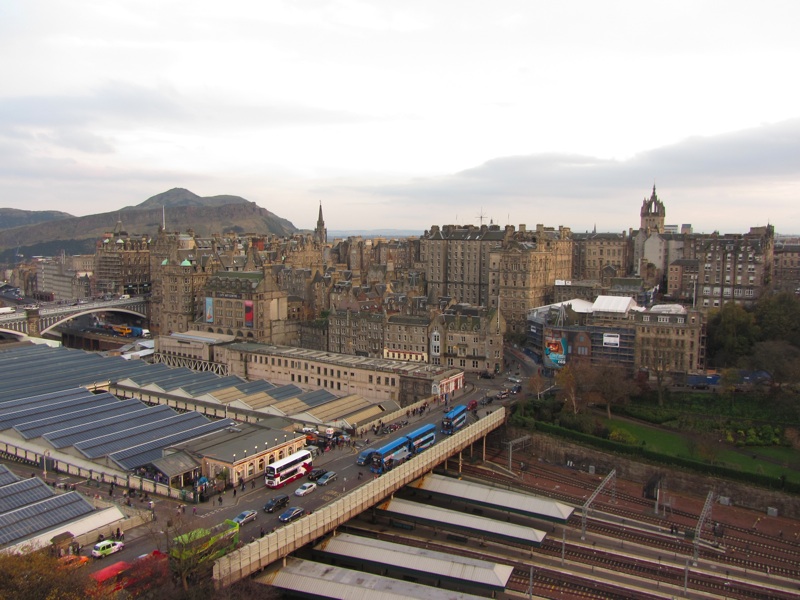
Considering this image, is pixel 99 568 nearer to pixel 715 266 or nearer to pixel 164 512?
pixel 164 512

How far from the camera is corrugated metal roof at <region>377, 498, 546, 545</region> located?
54.2 metres

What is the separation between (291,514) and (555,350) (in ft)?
185

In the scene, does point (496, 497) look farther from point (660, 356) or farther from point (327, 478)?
point (660, 356)

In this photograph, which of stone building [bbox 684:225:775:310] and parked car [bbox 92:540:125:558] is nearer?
parked car [bbox 92:540:125:558]

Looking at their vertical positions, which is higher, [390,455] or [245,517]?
[390,455]

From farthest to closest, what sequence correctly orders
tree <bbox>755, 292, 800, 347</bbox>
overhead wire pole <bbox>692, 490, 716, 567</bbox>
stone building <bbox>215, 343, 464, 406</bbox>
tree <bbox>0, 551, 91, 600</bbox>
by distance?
stone building <bbox>215, 343, 464, 406</bbox> < tree <bbox>755, 292, 800, 347</bbox> < overhead wire pole <bbox>692, 490, 716, 567</bbox> < tree <bbox>0, 551, 91, 600</bbox>

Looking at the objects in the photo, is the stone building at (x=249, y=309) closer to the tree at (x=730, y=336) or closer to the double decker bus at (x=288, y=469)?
the double decker bus at (x=288, y=469)

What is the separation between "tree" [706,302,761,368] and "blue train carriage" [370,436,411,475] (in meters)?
46.1

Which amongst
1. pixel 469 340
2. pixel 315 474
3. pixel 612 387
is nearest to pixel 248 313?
pixel 469 340

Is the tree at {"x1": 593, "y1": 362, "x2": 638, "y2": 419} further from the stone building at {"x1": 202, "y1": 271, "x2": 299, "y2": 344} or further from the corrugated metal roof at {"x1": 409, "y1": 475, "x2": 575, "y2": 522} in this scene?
the stone building at {"x1": 202, "y1": 271, "x2": 299, "y2": 344}

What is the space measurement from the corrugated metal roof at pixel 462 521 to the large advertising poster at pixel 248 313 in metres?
66.2

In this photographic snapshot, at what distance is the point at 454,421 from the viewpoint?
71.2 m

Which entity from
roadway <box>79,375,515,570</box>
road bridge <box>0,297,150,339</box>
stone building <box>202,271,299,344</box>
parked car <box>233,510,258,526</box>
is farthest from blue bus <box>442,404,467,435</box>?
road bridge <box>0,297,150,339</box>

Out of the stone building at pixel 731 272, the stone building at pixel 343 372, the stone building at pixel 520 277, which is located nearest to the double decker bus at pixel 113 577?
the stone building at pixel 343 372
